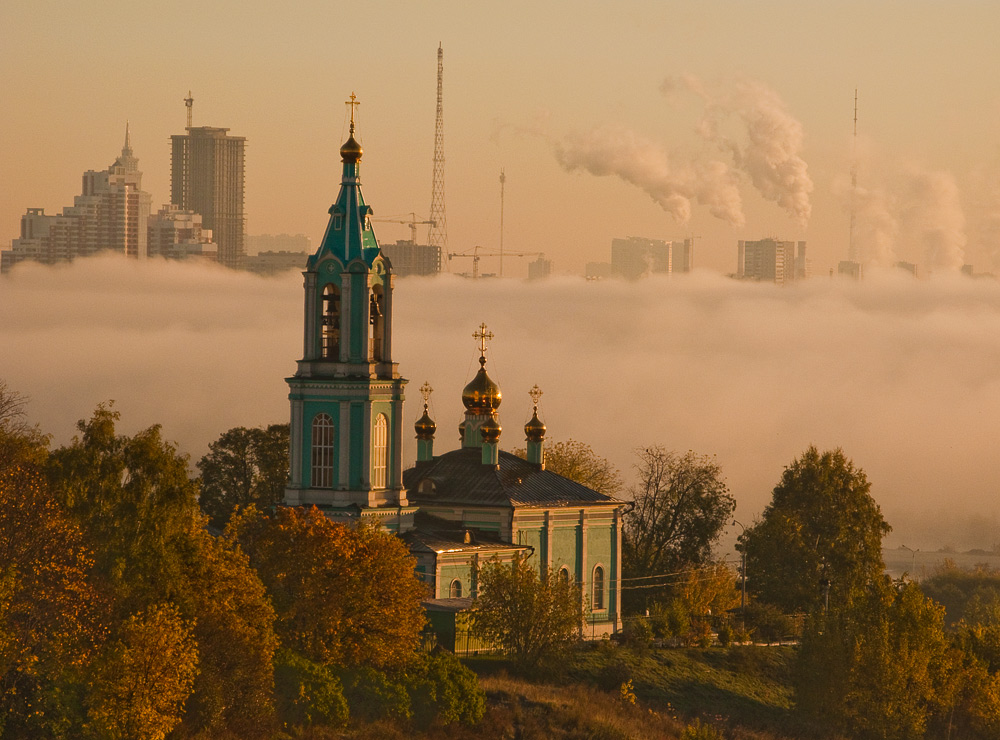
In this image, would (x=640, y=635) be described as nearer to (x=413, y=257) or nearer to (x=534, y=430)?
(x=534, y=430)

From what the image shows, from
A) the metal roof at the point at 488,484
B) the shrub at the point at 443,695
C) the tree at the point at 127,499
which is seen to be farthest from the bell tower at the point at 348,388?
the tree at the point at 127,499

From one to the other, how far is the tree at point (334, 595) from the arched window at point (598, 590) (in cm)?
1652

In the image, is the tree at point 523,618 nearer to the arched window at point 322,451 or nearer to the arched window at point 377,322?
the arched window at point 322,451

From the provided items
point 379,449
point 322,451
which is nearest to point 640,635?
point 379,449

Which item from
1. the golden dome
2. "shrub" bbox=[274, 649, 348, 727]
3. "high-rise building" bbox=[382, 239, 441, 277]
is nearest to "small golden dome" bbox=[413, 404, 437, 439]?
the golden dome

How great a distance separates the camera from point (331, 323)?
229 feet

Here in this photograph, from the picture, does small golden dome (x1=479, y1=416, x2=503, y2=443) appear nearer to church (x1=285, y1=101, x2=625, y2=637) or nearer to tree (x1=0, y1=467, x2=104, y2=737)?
church (x1=285, y1=101, x2=625, y2=637)

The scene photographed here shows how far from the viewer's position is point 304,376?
227ft

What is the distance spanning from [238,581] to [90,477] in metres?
4.63

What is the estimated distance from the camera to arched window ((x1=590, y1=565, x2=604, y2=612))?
2960 inches

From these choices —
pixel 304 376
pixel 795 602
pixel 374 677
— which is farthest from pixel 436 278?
pixel 374 677

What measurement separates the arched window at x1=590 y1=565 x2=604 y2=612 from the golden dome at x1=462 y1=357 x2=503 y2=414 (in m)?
6.81

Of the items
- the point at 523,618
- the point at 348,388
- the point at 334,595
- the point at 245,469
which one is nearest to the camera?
the point at 334,595

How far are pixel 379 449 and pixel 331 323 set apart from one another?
4.26 metres
